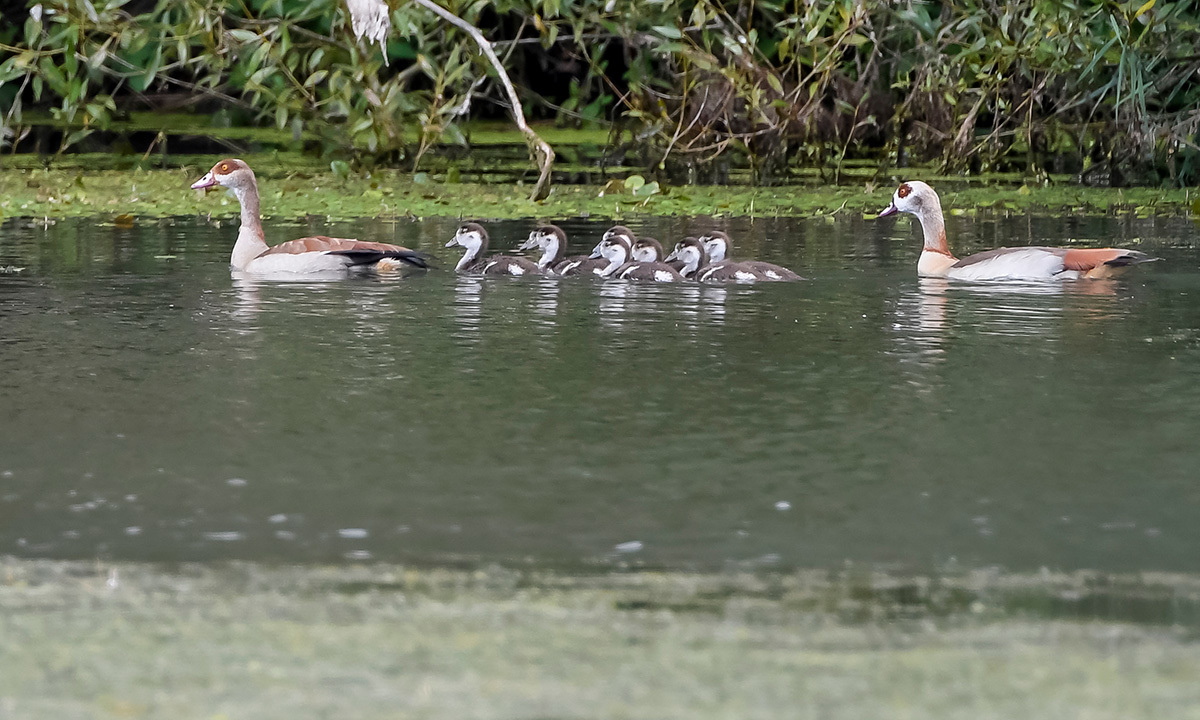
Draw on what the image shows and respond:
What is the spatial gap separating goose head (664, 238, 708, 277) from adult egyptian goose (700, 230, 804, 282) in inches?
2.8

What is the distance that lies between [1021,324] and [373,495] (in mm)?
3721

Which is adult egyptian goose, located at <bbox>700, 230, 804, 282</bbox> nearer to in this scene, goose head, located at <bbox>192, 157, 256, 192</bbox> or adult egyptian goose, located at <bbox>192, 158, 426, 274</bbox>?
adult egyptian goose, located at <bbox>192, 158, 426, 274</bbox>

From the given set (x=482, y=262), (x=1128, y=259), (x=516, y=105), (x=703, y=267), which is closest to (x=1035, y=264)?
(x=1128, y=259)

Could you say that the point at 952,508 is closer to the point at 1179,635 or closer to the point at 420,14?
the point at 1179,635

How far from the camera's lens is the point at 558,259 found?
940cm

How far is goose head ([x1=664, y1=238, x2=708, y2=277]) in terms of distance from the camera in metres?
8.98

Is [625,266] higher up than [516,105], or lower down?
lower down

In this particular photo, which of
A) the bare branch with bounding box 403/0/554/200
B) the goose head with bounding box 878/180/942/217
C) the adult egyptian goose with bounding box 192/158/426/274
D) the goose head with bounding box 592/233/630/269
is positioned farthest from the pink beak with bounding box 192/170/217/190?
the goose head with bounding box 878/180/942/217

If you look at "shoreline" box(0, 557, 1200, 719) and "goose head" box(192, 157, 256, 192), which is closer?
"shoreline" box(0, 557, 1200, 719)

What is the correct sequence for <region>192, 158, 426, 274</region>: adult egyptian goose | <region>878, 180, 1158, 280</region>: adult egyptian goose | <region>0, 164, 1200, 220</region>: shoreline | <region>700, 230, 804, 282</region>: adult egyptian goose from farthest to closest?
<region>0, 164, 1200, 220</region>: shoreline
<region>192, 158, 426, 274</region>: adult egyptian goose
<region>878, 180, 1158, 280</region>: adult egyptian goose
<region>700, 230, 804, 282</region>: adult egyptian goose

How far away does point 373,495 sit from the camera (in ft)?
14.0

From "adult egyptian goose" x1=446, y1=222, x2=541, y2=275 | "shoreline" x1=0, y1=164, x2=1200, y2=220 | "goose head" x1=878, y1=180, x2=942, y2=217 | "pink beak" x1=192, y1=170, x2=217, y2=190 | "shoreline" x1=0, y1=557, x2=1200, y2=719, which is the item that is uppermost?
"pink beak" x1=192, y1=170, x2=217, y2=190

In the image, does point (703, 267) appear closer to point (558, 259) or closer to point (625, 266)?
point (625, 266)

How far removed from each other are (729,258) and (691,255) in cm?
45
